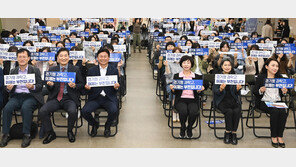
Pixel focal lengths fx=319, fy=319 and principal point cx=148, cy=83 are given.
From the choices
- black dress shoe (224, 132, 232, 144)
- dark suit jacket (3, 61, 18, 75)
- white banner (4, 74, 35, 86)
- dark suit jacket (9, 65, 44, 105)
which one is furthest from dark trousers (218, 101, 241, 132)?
dark suit jacket (3, 61, 18, 75)

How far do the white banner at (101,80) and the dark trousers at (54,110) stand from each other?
1.50 ft

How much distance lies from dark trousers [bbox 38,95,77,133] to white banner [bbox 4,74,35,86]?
444 mm

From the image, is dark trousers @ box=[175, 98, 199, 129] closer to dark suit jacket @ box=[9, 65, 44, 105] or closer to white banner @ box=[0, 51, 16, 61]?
dark suit jacket @ box=[9, 65, 44, 105]

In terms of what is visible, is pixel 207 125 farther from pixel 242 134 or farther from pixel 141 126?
pixel 141 126

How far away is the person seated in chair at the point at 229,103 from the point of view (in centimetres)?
502

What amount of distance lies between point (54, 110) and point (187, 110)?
6.85 ft

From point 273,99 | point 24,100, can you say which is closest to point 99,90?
point 24,100

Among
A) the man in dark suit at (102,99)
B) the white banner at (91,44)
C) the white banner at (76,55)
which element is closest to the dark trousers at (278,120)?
the man in dark suit at (102,99)

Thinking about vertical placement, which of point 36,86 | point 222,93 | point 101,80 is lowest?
point 222,93

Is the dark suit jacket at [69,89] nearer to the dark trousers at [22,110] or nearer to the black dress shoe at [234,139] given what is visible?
the dark trousers at [22,110]

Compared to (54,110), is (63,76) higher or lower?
higher

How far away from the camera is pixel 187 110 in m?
5.10

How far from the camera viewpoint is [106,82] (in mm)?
5012

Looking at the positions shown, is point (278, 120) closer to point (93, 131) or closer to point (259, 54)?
point (259, 54)
